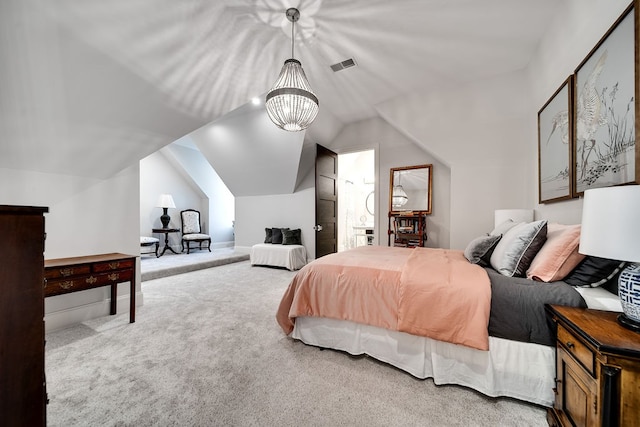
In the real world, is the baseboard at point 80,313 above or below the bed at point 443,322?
below

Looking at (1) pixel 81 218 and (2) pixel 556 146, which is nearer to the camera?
(2) pixel 556 146

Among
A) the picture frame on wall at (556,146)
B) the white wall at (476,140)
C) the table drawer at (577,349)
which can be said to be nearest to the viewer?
the table drawer at (577,349)

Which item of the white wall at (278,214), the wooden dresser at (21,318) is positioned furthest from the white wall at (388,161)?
the wooden dresser at (21,318)

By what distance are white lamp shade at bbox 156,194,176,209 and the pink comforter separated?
511 centimetres

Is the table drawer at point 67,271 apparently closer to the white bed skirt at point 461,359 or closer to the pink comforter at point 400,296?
the pink comforter at point 400,296

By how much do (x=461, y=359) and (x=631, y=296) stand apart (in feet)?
2.85

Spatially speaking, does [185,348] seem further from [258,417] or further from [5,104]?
[5,104]

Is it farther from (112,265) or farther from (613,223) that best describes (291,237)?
(613,223)

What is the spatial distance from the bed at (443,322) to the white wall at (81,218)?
2.06 m

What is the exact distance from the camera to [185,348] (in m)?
1.96

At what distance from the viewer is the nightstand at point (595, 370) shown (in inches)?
32.5

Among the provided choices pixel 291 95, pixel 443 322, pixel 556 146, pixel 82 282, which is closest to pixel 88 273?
pixel 82 282

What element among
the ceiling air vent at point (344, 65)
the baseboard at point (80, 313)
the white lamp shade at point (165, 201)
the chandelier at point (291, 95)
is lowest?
Answer: the baseboard at point (80, 313)

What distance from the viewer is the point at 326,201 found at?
488 centimetres
